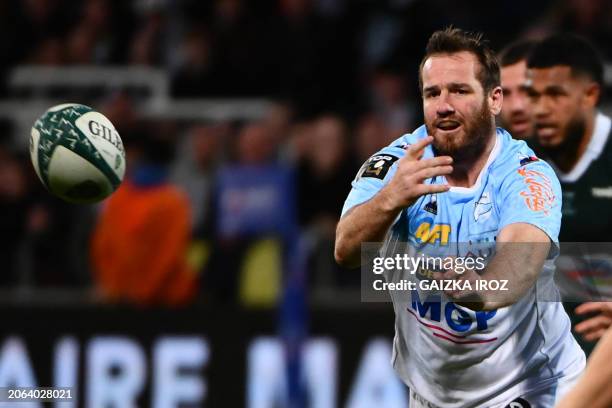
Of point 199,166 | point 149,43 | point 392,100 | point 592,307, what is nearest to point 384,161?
point 592,307

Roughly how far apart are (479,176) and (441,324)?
0.67m

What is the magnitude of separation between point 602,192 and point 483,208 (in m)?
1.60

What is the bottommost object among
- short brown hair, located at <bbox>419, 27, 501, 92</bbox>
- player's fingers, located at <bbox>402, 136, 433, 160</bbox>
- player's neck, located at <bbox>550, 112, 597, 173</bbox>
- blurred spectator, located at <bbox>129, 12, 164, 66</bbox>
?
player's fingers, located at <bbox>402, 136, 433, 160</bbox>

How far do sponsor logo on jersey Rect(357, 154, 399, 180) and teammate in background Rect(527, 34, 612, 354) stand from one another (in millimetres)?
1635

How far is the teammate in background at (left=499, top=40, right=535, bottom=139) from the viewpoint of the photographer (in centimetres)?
709

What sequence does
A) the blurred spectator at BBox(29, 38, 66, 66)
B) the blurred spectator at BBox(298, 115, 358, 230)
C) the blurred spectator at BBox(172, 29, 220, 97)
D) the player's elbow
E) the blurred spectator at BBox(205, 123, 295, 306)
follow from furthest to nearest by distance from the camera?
the blurred spectator at BBox(29, 38, 66, 66) < the blurred spectator at BBox(172, 29, 220, 97) < the blurred spectator at BBox(298, 115, 358, 230) < the blurred spectator at BBox(205, 123, 295, 306) < the player's elbow

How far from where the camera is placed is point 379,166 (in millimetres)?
5473

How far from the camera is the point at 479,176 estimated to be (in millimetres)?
5598

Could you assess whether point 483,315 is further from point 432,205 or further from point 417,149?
point 417,149

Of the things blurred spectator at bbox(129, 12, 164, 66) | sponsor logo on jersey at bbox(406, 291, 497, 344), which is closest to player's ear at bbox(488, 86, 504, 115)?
sponsor logo on jersey at bbox(406, 291, 497, 344)

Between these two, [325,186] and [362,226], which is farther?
[325,186]

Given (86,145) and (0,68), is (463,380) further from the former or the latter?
(0,68)

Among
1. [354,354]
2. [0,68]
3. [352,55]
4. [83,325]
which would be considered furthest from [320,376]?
[0,68]

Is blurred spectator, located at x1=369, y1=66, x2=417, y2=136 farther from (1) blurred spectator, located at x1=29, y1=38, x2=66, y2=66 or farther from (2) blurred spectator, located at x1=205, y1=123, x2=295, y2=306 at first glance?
(1) blurred spectator, located at x1=29, y1=38, x2=66, y2=66
